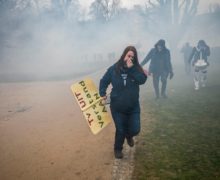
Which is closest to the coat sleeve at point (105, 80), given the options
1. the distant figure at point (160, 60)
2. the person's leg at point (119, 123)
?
the person's leg at point (119, 123)

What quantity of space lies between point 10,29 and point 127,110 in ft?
87.2

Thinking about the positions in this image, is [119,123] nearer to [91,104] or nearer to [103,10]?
[91,104]

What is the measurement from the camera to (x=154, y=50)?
9.09 meters

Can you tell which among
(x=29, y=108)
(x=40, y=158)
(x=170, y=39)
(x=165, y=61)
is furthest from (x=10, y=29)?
(x=40, y=158)

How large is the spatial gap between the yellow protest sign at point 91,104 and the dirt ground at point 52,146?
64 centimetres

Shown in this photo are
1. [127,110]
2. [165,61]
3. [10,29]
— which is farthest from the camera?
[10,29]

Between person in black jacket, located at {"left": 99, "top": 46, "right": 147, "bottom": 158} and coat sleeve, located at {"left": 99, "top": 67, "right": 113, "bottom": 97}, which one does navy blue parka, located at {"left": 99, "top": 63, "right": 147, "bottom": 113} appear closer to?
person in black jacket, located at {"left": 99, "top": 46, "right": 147, "bottom": 158}

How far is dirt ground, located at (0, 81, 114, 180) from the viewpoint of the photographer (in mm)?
4285

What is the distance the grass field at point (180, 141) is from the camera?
4.09m

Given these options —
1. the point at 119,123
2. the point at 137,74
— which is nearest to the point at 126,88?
the point at 137,74

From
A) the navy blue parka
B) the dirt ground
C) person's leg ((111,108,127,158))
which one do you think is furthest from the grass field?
the navy blue parka

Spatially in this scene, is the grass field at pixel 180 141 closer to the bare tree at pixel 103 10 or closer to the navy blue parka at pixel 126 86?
the navy blue parka at pixel 126 86

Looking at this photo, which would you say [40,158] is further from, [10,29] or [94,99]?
[10,29]

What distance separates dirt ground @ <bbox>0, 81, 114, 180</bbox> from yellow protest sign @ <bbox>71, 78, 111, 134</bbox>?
636mm
